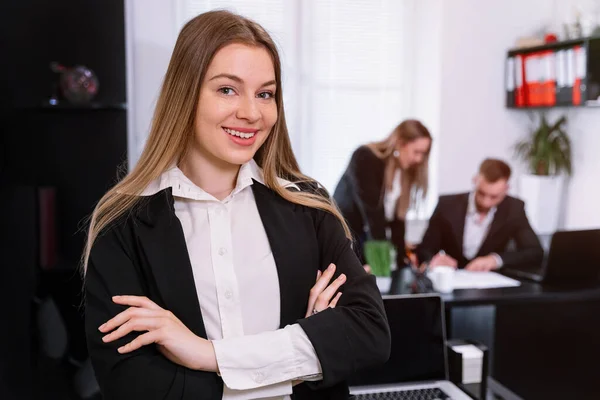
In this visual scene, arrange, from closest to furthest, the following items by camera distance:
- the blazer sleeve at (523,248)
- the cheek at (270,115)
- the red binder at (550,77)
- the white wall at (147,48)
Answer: the cheek at (270,115), the blazer sleeve at (523,248), the white wall at (147,48), the red binder at (550,77)

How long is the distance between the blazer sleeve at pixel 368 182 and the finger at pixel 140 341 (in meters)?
2.45

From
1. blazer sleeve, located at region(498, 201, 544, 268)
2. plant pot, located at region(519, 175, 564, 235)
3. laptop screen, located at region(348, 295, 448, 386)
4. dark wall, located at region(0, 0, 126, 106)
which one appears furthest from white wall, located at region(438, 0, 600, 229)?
laptop screen, located at region(348, 295, 448, 386)

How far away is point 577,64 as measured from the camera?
4230mm

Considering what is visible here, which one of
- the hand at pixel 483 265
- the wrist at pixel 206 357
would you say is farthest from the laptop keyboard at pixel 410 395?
the hand at pixel 483 265

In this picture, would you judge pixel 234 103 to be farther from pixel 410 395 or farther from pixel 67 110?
pixel 67 110

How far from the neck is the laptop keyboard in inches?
28.6

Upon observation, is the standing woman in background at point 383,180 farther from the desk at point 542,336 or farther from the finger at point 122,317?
the finger at point 122,317

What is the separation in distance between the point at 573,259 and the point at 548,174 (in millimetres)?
2006

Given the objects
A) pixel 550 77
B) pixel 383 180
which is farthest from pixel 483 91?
pixel 383 180

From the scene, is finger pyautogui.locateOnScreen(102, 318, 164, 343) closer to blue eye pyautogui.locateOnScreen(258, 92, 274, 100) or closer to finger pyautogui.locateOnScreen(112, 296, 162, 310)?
finger pyautogui.locateOnScreen(112, 296, 162, 310)

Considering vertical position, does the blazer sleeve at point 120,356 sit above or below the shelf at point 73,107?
below

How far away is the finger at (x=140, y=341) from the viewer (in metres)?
1.14

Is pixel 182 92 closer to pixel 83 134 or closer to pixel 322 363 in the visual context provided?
pixel 322 363

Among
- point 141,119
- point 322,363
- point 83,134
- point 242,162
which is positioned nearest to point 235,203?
point 242,162
